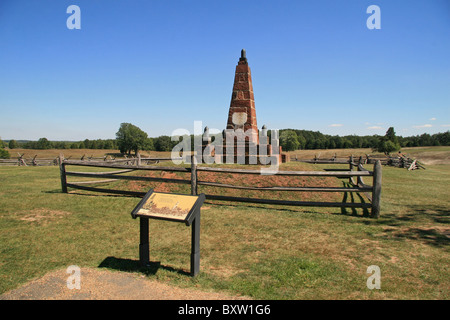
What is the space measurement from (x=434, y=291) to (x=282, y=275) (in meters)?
1.88

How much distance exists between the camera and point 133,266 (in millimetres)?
3924

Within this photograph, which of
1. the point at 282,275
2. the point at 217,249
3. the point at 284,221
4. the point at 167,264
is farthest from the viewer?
the point at 284,221

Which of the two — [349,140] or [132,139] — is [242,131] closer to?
[132,139]

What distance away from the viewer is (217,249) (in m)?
4.67

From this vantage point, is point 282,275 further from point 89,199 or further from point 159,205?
point 89,199

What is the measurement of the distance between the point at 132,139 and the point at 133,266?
68.0 meters

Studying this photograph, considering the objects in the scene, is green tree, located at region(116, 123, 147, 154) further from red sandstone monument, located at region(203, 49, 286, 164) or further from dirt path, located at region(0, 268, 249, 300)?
dirt path, located at region(0, 268, 249, 300)

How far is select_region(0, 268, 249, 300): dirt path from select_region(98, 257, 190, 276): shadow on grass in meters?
0.21

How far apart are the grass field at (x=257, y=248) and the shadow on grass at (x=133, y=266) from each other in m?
0.02

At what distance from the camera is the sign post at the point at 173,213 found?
352 cm

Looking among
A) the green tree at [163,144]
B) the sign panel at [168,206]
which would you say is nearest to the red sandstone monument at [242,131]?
the sign panel at [168,206]

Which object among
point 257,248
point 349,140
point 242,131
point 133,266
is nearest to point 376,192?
point 257,248
